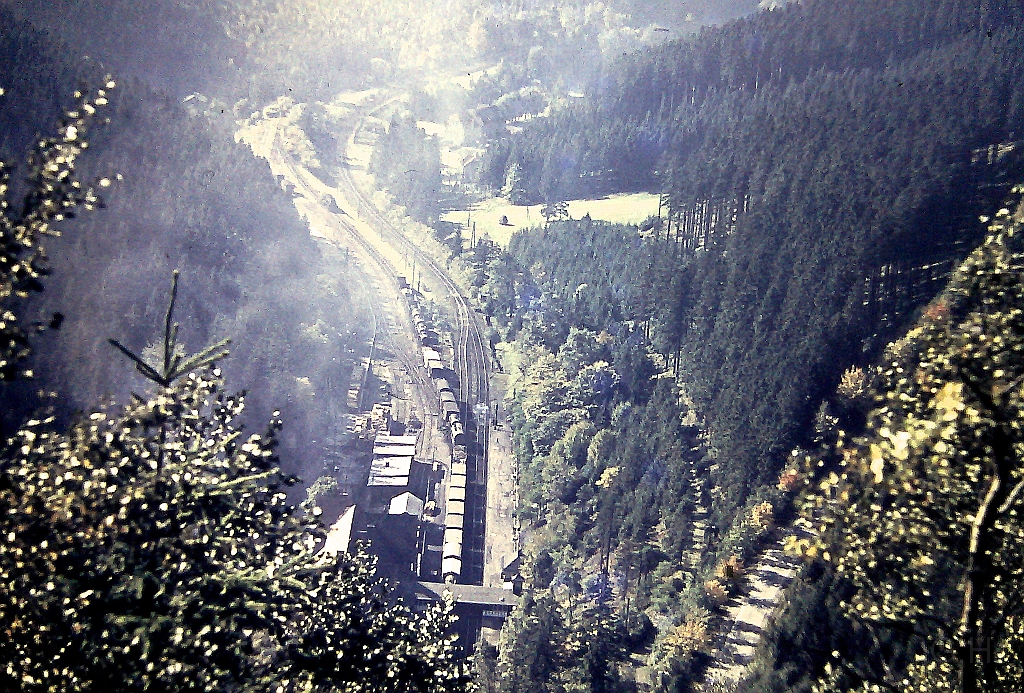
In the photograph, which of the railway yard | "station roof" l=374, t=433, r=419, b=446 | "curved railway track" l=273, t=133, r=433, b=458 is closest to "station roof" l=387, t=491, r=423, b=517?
the railway yard

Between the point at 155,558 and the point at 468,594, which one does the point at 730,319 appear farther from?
the point at 155,558

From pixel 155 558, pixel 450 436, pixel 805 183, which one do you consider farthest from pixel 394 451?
pixel 155 558

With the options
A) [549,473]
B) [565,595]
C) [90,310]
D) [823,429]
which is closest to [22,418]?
[90,310]

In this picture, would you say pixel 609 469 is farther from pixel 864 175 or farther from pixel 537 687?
pixel 864 175

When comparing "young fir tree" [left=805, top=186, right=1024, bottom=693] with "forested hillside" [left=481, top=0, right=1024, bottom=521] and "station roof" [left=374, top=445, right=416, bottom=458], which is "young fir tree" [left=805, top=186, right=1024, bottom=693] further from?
"station roof" [left=374, top=445, right=416, bottom=458]

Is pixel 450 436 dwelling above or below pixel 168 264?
below

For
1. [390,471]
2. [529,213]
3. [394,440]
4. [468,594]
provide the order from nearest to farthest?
[468,594]
[390,471]
[394,440]
[529,213]

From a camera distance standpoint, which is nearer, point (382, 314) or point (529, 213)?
point (382, 314)
